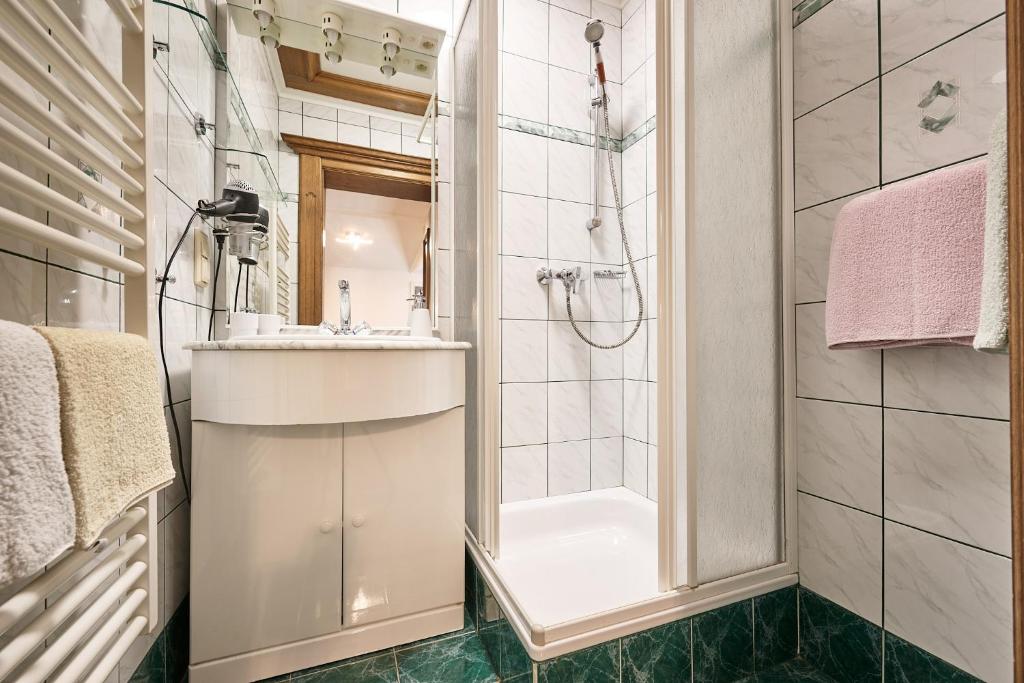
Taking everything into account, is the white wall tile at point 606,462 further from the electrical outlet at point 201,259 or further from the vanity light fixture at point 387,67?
the vanity light fixture at point 387,67

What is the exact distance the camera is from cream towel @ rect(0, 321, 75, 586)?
0.39 meters

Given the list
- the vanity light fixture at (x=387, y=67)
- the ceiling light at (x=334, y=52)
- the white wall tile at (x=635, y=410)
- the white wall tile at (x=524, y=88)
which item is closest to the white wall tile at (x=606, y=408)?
the white wall tile at (x=635, y=410)

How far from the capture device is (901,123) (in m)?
0.93

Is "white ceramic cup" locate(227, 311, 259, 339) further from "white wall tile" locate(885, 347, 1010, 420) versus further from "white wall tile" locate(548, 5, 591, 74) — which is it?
"white wall tile" locate(885, 347, 1010, 420)

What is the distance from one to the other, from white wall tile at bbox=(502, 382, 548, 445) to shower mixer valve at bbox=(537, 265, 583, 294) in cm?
42

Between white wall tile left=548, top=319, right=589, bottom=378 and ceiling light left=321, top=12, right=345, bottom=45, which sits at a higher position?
ceiling light left=321, top=12, right=345, bottom=45

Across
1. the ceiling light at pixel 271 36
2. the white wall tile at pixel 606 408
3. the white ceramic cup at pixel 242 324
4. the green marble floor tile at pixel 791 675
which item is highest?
the ceiling light at pixel 271 36

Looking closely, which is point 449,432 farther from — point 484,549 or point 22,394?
point 22,394

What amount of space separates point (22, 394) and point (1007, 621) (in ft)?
4.90

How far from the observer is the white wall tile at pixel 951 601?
79cm

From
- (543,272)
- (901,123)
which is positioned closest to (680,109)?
(901,123)

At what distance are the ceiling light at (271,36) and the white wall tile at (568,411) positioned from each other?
153 cm

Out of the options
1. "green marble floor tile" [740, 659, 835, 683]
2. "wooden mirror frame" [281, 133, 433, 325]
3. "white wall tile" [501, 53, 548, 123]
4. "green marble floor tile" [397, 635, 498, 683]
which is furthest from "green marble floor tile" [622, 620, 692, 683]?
"white wall tile" [501, 53, 548, 123]

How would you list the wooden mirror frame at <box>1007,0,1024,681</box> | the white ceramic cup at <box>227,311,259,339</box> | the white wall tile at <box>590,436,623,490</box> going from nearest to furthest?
the wooden mirror frame at <box>1007,0,1024,681</box>
the white ceramic cup at <box>227,311,259,339</box>
the white wall tile at <box>590,436,623,490</box>
